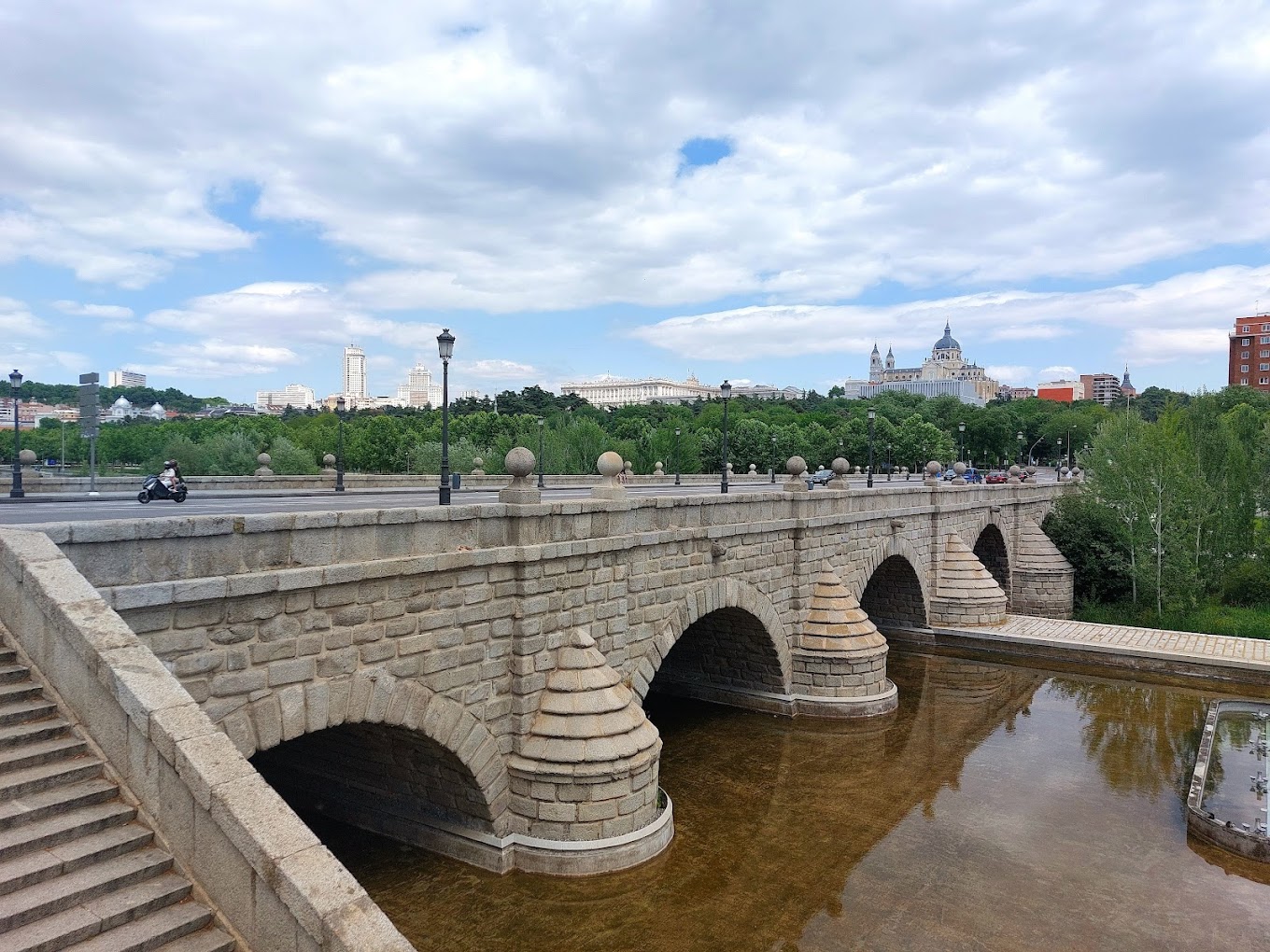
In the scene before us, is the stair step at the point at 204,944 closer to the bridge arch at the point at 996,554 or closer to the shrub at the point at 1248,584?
the bridge arch at the point at 996,554

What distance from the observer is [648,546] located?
13.0 meters

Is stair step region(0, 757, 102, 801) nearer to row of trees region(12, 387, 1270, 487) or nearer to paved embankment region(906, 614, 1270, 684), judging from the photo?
paved embankment region(906, 614, 1270, 684)

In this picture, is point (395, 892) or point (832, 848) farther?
point (832, 848)

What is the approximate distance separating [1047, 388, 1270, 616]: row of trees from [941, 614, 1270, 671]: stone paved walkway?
6784 mm

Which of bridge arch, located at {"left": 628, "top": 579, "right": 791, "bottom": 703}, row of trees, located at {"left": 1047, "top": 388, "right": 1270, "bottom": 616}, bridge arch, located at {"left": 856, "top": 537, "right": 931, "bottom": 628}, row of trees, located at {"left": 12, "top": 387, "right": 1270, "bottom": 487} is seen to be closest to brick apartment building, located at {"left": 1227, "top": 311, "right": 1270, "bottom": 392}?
row of trees, located at {"left": 12, "top": 387, "right": 1270, "bottom": 487}

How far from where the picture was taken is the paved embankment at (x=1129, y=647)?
76.4 ft

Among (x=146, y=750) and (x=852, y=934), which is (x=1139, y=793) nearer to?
(x=852, y=934)

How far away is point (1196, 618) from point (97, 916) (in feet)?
121

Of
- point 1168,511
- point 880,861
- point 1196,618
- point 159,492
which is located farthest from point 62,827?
point 1168,511

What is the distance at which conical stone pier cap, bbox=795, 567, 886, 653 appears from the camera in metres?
18.1

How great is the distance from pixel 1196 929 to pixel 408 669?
10.2 m

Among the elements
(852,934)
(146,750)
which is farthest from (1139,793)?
(146,750)

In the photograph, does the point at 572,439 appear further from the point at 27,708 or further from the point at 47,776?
the point at 47,776

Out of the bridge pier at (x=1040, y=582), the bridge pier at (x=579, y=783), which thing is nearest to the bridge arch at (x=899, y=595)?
the bridge pier at (x=1040, y=582)
